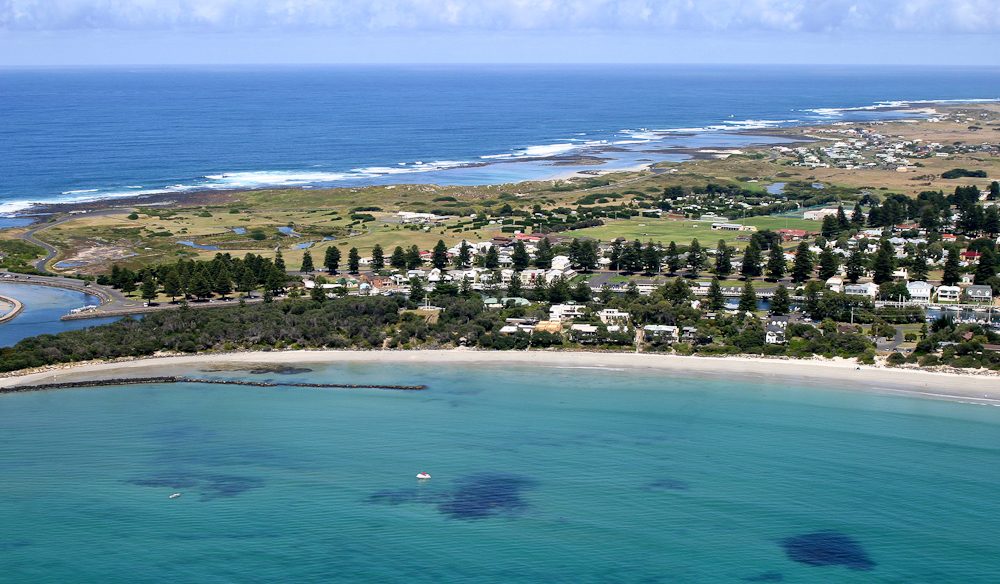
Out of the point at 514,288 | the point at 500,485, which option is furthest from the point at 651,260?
the point at 500,485

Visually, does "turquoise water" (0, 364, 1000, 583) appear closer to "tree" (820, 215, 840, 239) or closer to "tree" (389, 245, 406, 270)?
"tree" (389, 245, 406, 270)

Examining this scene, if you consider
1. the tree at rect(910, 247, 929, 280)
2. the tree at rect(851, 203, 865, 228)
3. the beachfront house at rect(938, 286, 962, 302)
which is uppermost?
the tree at rect(851, 203, 865, 228)

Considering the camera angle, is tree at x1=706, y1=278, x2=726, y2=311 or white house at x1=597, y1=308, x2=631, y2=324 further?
tree at x1=706, y1=278, x2=726, y2=311

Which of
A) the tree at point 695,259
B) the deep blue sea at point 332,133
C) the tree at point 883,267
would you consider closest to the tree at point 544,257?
the tree at point 695,259

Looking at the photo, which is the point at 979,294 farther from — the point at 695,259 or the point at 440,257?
the point at 440,257

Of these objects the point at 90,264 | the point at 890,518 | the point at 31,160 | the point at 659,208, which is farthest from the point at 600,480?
the point at 31,160

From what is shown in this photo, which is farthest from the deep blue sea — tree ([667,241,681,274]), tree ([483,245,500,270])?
tree ([667,241,681,274])

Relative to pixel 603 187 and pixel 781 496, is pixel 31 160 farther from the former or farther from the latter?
pixel 781 496

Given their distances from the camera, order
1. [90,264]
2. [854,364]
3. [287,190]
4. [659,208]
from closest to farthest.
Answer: [854,364]
[90,264]
[659,208]
[287,190]
